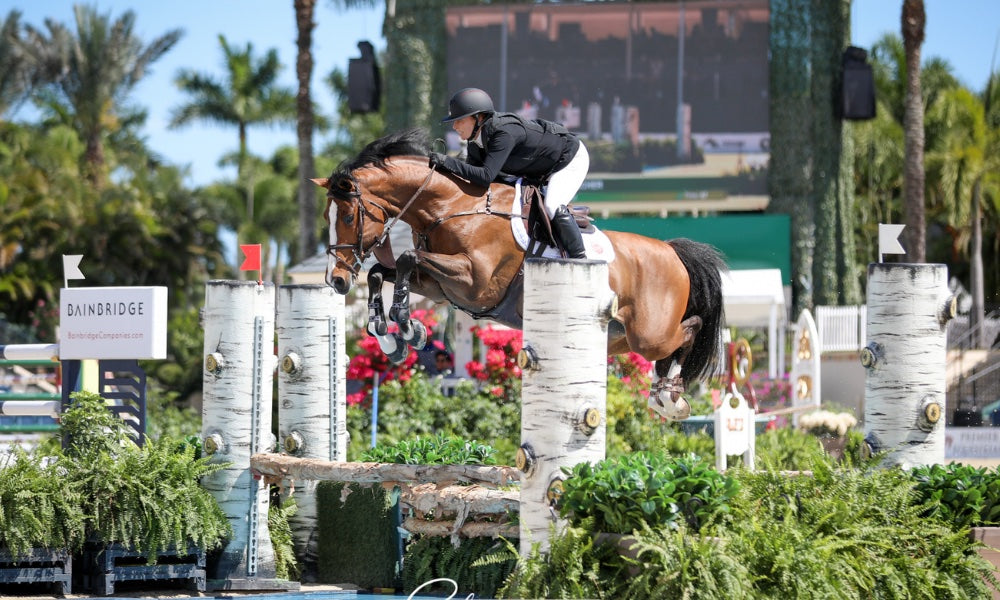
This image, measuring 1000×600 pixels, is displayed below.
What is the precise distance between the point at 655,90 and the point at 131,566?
18.9 m

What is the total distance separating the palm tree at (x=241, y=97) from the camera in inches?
1583

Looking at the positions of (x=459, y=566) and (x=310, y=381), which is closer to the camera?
(x=459, y=566)

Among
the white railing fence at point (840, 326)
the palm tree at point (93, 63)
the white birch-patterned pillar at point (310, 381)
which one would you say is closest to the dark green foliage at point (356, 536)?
the white birch-patterned pillar at point (310, 381)

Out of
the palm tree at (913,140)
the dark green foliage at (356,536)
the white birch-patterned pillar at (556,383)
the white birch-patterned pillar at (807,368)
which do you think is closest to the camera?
the white birch-patterned pillar at (556,383)

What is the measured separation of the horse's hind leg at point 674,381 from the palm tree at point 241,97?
34.5m

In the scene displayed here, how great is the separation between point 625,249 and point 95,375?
138 inches

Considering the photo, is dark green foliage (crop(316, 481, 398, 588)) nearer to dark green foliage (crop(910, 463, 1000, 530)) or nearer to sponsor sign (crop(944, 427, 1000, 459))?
dark green foliage (crop(910, 463, 1000, 530))

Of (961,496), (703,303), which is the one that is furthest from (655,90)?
(961,496)

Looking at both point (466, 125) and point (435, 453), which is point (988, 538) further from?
point (466, 125)

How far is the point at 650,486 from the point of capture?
4.60m

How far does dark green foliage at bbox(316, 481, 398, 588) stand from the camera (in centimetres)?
666

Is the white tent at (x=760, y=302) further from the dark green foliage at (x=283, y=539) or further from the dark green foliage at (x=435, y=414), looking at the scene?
the dark green foliage at (x=283, y=539)

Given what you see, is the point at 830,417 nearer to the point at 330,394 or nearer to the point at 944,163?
the point at 330,394

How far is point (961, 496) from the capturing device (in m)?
5.29
